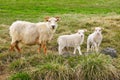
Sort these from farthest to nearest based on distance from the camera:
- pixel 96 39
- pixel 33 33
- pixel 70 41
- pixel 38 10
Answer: pixel 38 10, pixel 96 39, pixel 70 41, pixel 33 33

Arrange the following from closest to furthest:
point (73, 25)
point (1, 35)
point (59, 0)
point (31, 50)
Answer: point (31, 50) → point (1, 35) → point (73, 25) → point (59, 0)

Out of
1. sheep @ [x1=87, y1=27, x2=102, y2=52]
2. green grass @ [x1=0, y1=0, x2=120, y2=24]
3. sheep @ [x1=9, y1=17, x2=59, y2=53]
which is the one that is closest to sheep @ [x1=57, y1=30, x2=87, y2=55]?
sheep @ [x1=9, y1=17, x2=59, y2=53]

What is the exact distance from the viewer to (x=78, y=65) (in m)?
14.6

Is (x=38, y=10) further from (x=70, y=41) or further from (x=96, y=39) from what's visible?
(x=70, y=41)

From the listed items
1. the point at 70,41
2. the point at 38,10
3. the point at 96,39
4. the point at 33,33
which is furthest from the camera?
the point at 38,10

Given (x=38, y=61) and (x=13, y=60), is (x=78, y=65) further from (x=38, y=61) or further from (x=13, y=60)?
(x=13, y=60)

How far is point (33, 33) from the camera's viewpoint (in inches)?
655

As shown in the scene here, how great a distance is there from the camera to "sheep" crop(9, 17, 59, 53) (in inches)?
649

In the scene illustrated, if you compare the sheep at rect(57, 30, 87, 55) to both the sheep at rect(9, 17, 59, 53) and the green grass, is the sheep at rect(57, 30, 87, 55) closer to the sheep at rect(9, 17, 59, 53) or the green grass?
the sheep at rect(9, 17, 59, 53)

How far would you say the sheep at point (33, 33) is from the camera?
1648cm

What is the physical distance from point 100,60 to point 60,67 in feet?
4.94

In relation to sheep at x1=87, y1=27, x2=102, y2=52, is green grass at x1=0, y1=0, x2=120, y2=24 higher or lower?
lower

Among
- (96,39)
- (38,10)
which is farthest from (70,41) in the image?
(38,10)

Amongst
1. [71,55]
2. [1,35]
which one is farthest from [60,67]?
[1,35]
